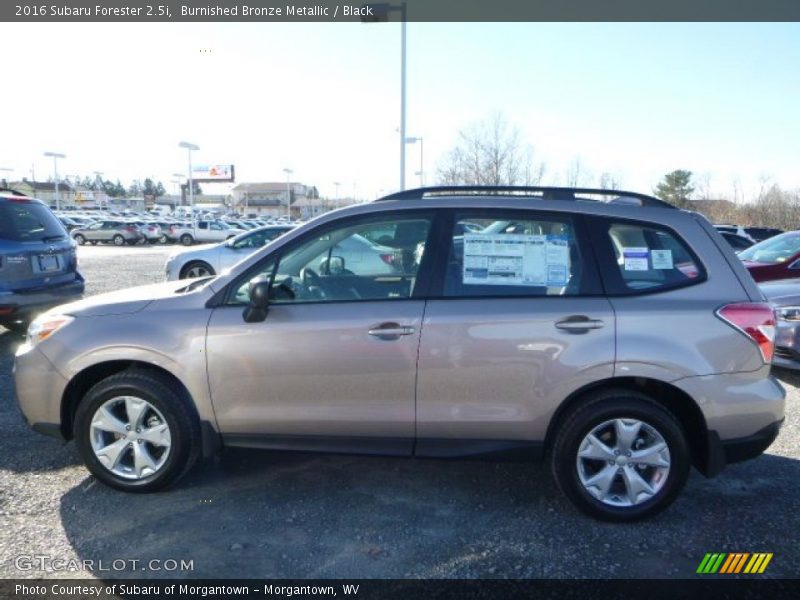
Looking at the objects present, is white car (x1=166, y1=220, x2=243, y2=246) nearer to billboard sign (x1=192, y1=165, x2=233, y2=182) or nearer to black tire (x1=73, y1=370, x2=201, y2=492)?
black tire (x1=73, y1=370, x2=201, y2=492)

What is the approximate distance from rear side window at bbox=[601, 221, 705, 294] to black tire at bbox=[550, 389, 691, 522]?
23.8 inches

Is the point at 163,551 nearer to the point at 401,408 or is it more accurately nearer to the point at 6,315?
the point at 401,408

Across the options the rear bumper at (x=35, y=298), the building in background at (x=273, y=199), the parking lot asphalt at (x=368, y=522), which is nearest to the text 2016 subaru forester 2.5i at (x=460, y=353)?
the parking lot asphalt at (x=368, y=522)

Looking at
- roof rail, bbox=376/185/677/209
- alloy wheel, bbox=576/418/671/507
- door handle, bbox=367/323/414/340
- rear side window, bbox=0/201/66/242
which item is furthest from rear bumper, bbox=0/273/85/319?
alloy wheel, bbox=576/418/671/507

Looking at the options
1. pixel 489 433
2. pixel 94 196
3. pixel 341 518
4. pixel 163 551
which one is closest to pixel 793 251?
pixel 489 433

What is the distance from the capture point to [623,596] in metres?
2.59

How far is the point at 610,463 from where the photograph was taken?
3.14m

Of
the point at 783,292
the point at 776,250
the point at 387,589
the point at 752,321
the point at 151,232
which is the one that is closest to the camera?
the point at 387,589

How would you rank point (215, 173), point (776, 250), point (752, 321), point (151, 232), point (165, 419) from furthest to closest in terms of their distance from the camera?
1. point (215, 173)
2. point (151, 232)
3. point (776, 250)
4. point (165, 419)
5. point (752, 321)

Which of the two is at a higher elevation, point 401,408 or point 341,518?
point 401,408

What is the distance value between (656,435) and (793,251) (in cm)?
679

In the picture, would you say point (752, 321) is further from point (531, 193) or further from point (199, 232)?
point (199, 232)

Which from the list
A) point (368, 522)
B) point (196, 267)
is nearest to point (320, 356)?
point (368, 522)

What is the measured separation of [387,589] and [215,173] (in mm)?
85755
